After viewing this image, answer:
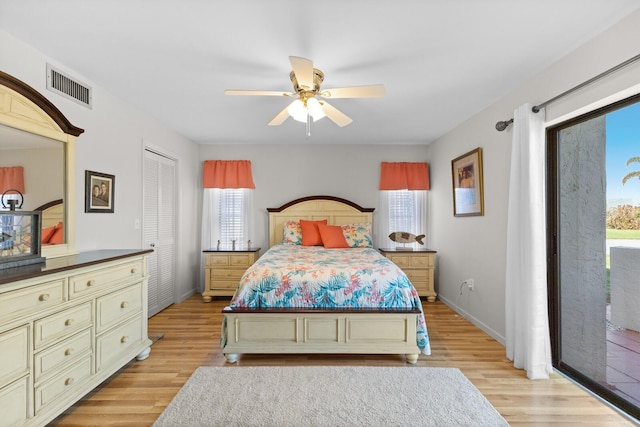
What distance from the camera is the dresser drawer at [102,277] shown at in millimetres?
1993

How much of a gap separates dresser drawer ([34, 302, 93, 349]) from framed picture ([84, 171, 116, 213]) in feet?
3.49

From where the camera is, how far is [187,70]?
2547 millimetres

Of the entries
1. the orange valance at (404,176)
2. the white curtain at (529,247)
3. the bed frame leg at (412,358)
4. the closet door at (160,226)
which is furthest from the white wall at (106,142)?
the white curtain at (529,247)

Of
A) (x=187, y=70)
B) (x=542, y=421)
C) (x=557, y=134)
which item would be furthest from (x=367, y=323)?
(x=187, y=70)

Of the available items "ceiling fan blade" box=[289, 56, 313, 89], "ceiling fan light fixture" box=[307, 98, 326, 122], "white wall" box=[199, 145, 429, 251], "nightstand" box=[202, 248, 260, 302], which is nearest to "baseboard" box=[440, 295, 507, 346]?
"white wall" box=[199, 145, 429, 251]

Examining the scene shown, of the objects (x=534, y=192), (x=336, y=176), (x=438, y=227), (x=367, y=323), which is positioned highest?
(x=336, y=176)

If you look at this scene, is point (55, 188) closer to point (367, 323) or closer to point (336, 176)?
point (367, 323)

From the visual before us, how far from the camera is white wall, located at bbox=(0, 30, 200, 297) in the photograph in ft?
7.34

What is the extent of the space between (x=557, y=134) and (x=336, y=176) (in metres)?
3.05

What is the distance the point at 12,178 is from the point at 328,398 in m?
2.51

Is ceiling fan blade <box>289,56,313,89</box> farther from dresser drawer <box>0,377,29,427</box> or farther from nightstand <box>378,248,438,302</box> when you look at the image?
nightstand <box>378,248,438,302</box>

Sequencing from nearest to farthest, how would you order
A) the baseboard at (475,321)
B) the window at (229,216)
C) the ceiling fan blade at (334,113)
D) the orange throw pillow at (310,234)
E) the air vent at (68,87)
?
the air vent at (68,87) < the ceiling fan blade at (334,113) < the baseboard at (475,321) < the orange throw pillow at (310,234) < the window at (229,216)

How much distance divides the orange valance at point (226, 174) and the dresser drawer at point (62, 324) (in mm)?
3054

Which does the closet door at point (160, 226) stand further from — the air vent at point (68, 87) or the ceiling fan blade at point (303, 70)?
the ceiling fan blade at point (303, 70)
